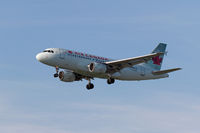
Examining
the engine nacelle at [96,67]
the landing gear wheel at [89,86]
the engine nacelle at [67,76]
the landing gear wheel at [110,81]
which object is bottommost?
the landing gear wheel at [110,81]

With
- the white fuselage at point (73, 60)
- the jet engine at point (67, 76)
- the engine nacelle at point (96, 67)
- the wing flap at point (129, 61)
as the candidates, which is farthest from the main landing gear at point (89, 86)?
the engine nacelle at point (96, 67)

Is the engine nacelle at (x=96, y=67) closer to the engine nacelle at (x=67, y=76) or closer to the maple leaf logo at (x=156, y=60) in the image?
the engine nacelle at (x=67, y=76)

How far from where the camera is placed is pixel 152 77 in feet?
250

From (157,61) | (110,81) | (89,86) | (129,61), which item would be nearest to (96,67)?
Answer: (110,81)

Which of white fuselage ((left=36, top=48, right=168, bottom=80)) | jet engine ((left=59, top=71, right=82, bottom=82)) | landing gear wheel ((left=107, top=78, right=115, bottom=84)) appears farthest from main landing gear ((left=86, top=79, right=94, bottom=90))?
landing gear wheel ((left=107, top=78, right=115, bottom=84))

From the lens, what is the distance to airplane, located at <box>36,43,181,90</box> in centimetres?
6724

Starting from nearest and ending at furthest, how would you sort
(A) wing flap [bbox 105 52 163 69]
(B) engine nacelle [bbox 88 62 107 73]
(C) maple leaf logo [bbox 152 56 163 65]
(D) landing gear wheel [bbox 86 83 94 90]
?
(A) wing flap [bbox 105 52 163 69]
(B) engine nacelle [bbox 88 62 107 73]
(D) landing gear wheel [bbox 86 83 94 90]
(C) maple leaf logo [bbox 152 56 163 65]

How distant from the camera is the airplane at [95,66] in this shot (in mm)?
67238

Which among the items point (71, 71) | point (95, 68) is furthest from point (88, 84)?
point (95, 68)

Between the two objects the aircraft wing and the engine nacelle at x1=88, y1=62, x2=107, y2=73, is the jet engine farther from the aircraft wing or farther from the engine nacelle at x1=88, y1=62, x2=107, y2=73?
the aircraft wing

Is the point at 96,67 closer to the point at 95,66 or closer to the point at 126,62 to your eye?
the point at 95,66

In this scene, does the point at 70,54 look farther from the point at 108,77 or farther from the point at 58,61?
the point at 108,77

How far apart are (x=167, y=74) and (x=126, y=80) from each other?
24.6 feet

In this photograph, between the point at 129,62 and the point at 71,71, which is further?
the point at 71,71
